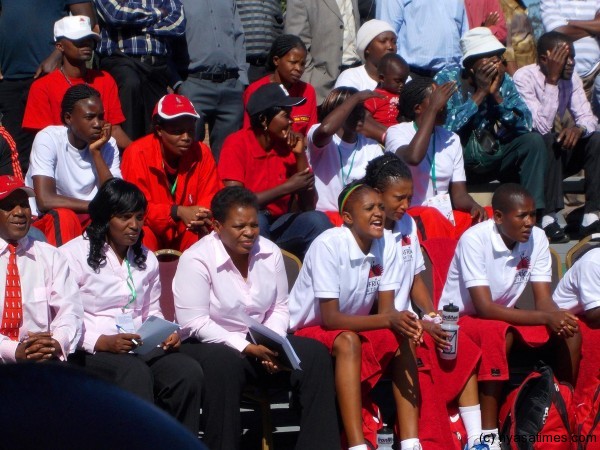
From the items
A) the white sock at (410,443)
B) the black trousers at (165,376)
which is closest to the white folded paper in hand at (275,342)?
the black trousers at (165,376)

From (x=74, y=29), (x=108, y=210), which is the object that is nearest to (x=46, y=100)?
(x=74, y=29)

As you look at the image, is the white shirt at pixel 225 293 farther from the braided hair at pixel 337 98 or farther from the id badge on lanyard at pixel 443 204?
the braided hair at pixel 337 98

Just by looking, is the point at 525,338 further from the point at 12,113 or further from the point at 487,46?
the point at 12,113

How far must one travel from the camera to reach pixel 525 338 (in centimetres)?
671

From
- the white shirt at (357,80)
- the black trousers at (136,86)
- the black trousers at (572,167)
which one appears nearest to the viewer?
the black trousers at (136,86)

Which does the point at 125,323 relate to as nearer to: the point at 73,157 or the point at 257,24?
the point at 73,157

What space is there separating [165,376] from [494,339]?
1.94 m

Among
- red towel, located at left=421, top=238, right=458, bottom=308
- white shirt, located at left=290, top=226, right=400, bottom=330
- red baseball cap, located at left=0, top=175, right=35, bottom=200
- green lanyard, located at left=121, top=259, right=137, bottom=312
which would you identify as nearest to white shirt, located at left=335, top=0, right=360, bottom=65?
red towel, located at left=421, top=238, right=458, bottom=308

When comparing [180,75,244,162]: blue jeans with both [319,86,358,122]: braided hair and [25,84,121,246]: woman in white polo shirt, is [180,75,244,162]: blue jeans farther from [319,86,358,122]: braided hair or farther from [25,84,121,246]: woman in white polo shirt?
[25,84,121,246]: woman in white polo shirt

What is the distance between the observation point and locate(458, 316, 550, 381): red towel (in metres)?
6.61

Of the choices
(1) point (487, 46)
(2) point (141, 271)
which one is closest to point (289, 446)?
(2) point (141, 271)

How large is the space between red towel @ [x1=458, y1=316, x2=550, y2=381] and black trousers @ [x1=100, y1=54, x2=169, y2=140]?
3042mm

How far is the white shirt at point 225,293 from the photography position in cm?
618

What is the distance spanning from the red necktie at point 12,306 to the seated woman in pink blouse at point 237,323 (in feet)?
2.91
